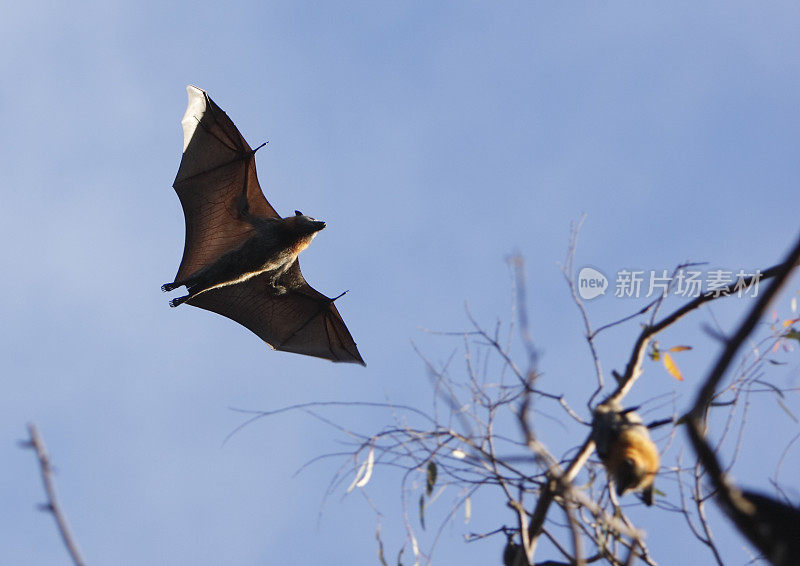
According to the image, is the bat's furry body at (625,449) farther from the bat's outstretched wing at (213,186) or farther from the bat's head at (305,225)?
the bat's outstretched wing at (213,186)

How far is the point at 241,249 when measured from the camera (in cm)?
1095

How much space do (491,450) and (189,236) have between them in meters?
7.49

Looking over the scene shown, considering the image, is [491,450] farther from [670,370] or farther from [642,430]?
[670,370]

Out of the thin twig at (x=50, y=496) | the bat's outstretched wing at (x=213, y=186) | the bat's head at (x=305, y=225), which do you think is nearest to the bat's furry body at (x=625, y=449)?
the thin twig at (x=50, y=496)

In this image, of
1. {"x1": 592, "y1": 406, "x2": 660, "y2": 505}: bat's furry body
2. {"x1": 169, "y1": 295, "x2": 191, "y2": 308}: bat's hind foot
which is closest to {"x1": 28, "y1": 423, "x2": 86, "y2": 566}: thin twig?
{"x1": 592, "y1": 406, "x2": 660, "y2": 505}: bat's furry body

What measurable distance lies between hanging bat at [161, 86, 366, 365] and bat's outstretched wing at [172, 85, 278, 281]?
0.5 inches

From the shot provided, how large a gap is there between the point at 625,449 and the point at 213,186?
7978 millimetres

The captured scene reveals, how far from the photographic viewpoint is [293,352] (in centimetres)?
1166

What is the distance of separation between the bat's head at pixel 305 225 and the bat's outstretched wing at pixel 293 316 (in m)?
Result: 0.73

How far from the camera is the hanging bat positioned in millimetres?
10938

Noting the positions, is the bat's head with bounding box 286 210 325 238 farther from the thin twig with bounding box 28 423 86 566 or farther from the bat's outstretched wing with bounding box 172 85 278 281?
the thin twig with bounding box 28 423 86 566

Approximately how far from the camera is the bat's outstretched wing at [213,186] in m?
11.0

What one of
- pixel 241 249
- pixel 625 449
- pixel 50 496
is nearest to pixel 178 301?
pixel 241 249

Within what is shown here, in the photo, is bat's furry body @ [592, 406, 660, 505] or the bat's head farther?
the bat's head
